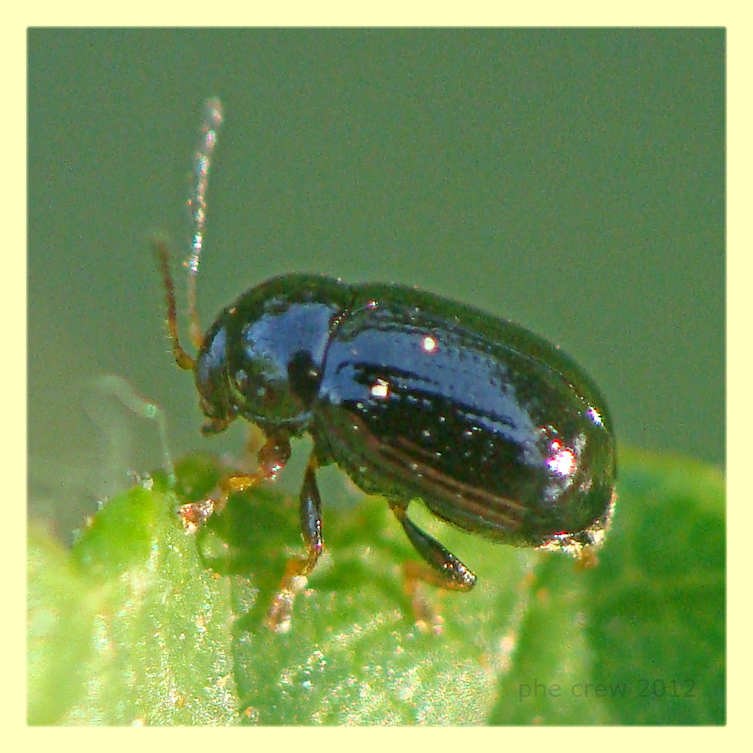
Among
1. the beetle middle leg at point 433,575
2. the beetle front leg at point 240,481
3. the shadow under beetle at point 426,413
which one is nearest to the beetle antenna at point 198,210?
the shadow under beetle at point 426,413

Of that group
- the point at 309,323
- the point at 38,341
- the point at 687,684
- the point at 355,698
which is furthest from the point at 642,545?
the point at 38,341

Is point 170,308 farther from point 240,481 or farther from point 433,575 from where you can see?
point 433,575

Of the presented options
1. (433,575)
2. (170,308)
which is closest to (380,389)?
(433,575)

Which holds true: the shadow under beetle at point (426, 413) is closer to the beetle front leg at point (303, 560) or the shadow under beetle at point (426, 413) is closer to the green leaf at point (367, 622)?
the beetle front leg at point (303, 560)

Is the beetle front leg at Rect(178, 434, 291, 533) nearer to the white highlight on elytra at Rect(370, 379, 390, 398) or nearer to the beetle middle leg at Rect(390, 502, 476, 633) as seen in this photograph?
the white highlight on elytra at Rect(370, 379, 390, 398)

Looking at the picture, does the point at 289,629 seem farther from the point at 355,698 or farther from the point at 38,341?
the point at 38,341
